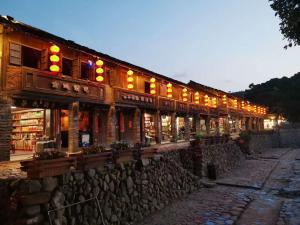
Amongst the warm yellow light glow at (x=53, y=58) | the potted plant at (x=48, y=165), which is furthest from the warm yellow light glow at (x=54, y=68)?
the potted plant at (x=48, y=165)

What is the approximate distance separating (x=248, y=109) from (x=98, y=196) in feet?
161

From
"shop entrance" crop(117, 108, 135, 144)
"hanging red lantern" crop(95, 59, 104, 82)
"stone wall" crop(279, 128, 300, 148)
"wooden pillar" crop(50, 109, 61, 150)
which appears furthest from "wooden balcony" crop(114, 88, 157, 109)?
"stone wall" crop(279, 128, 300, 148)

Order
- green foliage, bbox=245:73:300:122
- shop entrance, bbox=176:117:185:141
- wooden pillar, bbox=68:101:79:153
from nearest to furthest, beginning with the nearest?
wooden pillar, bbox=68:101:79:153, shop entrance, bbox=176:117:185:141, green foliage, bbox=245:73:300:122

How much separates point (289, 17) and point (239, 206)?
949cm

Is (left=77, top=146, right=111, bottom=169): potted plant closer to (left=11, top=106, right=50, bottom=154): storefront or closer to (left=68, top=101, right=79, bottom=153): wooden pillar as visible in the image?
(left=68, top=101, right=79, bottom=153): wooden pillar

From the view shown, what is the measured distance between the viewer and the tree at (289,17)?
873 centimetres

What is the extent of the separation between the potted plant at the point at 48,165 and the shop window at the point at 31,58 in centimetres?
840

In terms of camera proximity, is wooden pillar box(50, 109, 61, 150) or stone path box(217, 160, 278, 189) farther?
stone path box(217, 160, 278, 189)

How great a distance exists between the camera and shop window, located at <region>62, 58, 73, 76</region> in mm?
16811

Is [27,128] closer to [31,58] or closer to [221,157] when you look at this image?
[31,58]

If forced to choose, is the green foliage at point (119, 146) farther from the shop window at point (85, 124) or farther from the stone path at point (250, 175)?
the stone path at point (250, 175)

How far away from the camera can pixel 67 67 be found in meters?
17.2

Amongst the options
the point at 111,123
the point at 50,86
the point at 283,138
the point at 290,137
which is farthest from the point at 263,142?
the point at 50,86

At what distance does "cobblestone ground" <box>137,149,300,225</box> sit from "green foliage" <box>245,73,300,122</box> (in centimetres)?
3555
